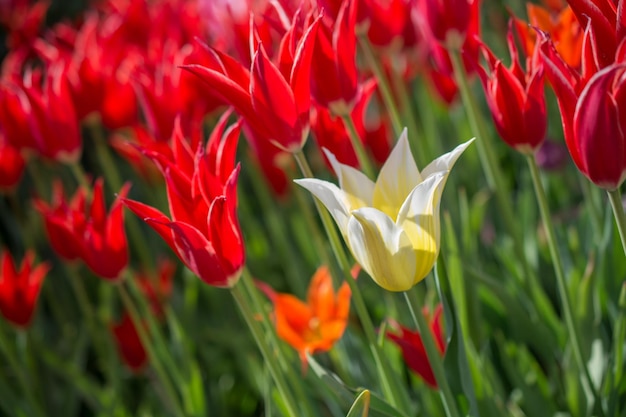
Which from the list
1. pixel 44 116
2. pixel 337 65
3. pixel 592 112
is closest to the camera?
pixel 592 112

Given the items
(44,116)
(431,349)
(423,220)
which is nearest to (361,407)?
(431,349)

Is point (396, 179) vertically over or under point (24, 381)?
over

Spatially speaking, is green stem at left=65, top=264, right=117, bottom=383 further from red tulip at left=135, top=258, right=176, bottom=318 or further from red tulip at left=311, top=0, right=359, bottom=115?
red tulip at left=311, top=0, right=359, bottom=115

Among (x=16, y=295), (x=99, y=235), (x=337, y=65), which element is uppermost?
(x=337, y=65)

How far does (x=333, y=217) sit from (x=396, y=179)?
0.23 ft

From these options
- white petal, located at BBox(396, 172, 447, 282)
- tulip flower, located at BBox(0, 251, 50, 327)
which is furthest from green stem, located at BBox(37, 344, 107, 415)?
white petal, located at BBox(396, 172, 447, 282)

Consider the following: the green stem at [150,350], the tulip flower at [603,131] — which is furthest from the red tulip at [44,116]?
the tulip flower at [603,131]

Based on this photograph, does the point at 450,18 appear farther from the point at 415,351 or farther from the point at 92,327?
the point at 92,327

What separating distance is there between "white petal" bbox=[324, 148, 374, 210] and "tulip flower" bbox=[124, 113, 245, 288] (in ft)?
0.33

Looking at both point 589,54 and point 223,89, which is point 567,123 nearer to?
point 589,54

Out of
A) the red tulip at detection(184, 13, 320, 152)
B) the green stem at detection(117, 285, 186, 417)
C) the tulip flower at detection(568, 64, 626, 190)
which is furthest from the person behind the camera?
the green stem at detection(117, 285, 186, 417)

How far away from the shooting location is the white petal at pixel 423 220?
70 cm

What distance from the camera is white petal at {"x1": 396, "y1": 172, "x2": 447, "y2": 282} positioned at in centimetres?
70

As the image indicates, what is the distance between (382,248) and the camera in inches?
28.4
